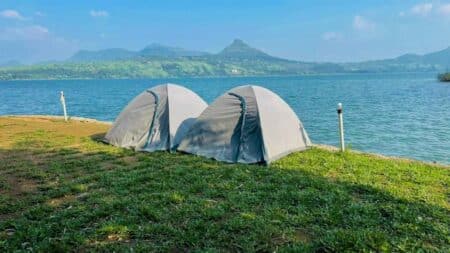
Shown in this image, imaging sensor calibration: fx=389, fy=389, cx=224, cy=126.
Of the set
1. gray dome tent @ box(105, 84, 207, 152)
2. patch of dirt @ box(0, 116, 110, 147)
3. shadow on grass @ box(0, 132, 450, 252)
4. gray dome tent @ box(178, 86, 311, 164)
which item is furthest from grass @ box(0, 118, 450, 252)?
patch of dirt @ box(0, 116, 110, 147)

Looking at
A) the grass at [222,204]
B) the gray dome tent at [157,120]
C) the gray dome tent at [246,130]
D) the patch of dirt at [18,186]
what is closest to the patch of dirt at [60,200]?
the grass at [222,204]

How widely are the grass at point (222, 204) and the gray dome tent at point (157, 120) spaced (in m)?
1.37

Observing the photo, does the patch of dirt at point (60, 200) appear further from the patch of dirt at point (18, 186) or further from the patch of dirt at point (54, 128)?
the patch of dirt at point (54, 128)

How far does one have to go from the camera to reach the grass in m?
6.12

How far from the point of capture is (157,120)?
1462 cm

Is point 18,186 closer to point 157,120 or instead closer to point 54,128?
point 157,120

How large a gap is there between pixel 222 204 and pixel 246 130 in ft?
15.9

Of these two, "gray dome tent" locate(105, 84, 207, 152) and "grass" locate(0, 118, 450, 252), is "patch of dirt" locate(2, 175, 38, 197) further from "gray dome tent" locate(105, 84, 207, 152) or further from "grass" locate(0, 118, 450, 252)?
"gray dome tent" locate(105, 84, 207, 152)

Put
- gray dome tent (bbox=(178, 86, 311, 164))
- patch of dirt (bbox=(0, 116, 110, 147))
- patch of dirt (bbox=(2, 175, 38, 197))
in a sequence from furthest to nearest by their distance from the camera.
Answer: patch of dirt (bbox=(0, 116, 110, 147)) < gray dome tent (bbox=(178, 86, 311, 164)) < patch of dirt (bbox=(2, 175, 38, 197))

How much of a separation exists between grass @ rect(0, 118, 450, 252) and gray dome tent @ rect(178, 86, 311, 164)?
0.55 m

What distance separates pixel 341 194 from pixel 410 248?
8.80 ft

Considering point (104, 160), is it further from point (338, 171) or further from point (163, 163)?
point (338, 171)

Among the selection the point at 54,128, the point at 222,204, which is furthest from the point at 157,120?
the point at 54,128

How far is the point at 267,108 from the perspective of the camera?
1285cm
